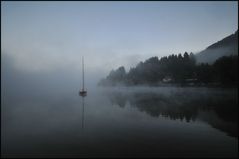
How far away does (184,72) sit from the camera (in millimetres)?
113062

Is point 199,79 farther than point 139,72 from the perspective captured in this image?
No

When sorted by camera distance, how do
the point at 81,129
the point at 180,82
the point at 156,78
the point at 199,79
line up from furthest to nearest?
the point at 156,78, the point at 180,82, the point at 199,79, the point at 81,129

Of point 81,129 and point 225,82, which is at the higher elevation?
point 225,82

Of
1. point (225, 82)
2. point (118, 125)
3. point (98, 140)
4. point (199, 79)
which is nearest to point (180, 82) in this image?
point (199, 79)

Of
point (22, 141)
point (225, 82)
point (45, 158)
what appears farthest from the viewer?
point (225, 82)

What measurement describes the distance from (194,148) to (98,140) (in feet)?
32.2

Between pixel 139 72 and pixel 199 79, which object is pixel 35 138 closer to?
pixel 199 79

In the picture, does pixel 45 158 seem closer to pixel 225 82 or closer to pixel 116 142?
pixel 116 142

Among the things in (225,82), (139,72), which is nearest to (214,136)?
(225,82)

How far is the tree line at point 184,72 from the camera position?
237 ft

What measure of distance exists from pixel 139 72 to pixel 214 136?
145466 millimetres

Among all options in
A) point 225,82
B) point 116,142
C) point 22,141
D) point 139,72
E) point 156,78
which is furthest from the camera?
point 139,72

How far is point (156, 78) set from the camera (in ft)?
465

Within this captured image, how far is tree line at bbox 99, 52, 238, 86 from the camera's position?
72375 millimetres
